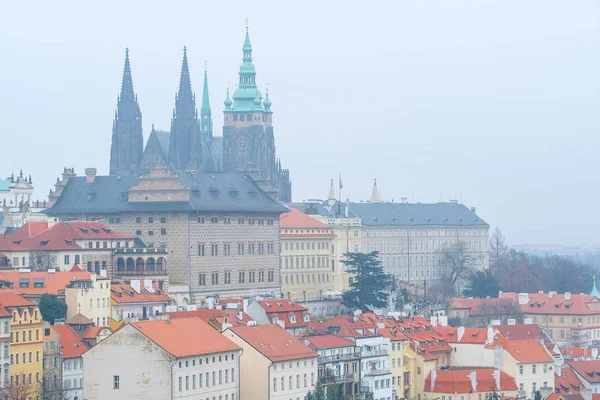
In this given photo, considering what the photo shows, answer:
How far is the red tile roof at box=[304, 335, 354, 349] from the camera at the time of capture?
102 metres

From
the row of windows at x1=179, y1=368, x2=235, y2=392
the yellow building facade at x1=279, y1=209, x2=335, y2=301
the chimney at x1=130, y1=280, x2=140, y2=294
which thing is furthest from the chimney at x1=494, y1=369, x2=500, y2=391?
the yellow building facade at x1=279, y1=209, x2=335, y2=301

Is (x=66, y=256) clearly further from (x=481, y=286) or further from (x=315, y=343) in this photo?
(x=481, y=286)

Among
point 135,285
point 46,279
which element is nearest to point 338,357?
point 46,279

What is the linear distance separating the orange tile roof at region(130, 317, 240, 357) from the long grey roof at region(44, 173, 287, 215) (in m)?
40.8

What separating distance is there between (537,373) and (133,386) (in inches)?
995

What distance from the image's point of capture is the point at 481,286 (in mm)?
168875

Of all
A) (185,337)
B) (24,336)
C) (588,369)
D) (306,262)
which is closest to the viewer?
(185,337)

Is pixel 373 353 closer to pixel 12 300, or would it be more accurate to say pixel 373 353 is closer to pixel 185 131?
pixel 12 300

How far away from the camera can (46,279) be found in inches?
4328

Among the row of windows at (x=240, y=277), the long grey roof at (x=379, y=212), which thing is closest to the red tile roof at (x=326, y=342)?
the row of windows at (x=240, y=277)

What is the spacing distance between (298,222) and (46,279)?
53.6 meters

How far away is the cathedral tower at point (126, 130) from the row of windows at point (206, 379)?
100 metres

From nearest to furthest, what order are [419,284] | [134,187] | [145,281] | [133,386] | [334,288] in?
[133,386], [145,281], [134,187], [334,288], [419,284]

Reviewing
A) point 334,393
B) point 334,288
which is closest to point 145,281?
point 334,393
